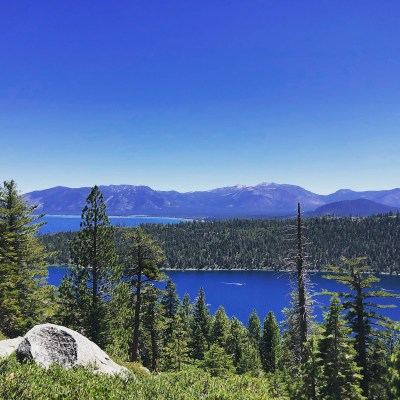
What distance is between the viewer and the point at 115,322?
2878 centimetres

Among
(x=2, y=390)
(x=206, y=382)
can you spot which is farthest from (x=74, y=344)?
(x=2, y=390)

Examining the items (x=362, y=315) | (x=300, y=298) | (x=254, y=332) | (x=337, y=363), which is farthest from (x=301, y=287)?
(x=254, y=332)

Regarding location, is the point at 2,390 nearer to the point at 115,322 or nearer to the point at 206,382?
the point at 206,382

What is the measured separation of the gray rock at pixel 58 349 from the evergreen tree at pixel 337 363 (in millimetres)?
10150

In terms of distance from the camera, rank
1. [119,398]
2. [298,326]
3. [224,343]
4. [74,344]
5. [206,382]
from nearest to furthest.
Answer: [119,398]
[206,382]
[74,344]
[298,326]
[224,343]

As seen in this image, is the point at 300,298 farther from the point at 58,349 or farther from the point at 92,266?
the point at 92,266

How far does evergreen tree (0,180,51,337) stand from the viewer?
1055 inches

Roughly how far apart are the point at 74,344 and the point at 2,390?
813 cm

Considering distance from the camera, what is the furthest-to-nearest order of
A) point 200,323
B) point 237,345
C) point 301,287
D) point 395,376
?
1. point 200,323
2. point 237,345
3. point 301,287
4. point 395,376

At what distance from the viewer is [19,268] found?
30.3 m

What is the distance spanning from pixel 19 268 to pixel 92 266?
7669mm

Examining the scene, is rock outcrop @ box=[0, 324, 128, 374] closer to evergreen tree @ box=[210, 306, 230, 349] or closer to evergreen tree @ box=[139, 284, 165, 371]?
evergreen tree @ box=[139, 284, 165, 371]

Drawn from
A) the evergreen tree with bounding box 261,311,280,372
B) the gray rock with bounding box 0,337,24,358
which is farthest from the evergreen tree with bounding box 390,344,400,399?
the evergreen tree with bounding box 261,311,280,372

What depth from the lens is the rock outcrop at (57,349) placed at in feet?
46.6
